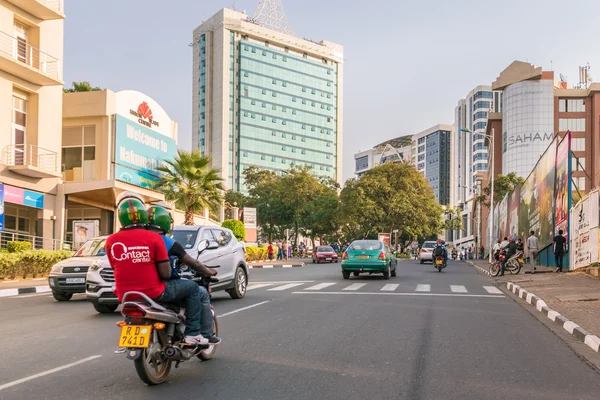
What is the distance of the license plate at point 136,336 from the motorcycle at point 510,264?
2325cm

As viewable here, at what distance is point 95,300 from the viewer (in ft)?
39.7

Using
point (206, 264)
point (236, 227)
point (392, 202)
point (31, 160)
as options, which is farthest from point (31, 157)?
point (392, 202)

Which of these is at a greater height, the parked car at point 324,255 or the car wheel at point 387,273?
the car wheel at point 387,273

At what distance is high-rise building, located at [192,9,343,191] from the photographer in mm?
124562

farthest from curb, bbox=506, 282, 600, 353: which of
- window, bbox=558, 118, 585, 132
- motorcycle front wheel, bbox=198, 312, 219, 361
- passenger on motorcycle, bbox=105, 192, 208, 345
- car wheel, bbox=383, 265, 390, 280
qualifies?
window, bbox=558, 118, 585, 132

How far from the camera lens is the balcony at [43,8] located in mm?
27700

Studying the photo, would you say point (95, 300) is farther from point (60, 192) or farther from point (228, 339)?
point (60, 192)

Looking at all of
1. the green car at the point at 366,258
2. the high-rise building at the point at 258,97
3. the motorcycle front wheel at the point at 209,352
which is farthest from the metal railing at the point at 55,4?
the high-rise building at the point at 258,97

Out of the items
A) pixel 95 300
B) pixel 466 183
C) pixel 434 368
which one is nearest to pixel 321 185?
pixel 95 300

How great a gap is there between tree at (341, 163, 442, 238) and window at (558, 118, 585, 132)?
135 feet

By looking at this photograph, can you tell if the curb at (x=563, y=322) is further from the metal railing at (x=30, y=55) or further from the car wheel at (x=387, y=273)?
the metal railing at (x=30, y=55)

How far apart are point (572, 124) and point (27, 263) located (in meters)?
94.6

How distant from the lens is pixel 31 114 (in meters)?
29.2

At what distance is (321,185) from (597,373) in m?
70.4
